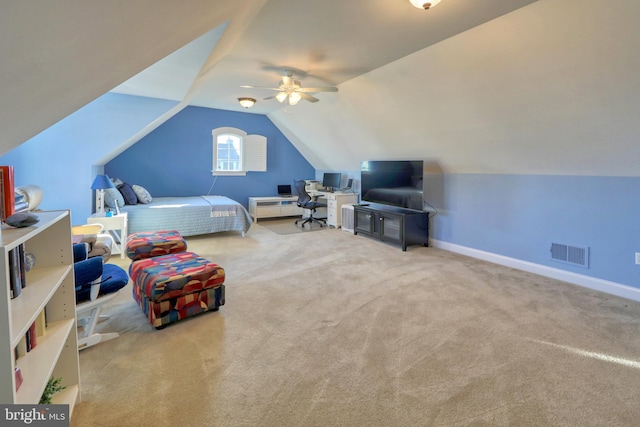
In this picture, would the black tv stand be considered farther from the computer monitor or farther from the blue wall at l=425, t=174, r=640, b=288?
the computer monitor

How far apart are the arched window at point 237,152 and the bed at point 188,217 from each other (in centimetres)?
164

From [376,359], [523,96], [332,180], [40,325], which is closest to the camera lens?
[40,325]

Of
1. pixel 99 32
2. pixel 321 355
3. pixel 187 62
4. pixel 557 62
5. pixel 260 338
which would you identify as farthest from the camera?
pixel 187 62

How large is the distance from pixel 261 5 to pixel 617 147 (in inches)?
136

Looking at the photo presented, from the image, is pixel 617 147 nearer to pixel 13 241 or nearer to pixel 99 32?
pixel 99 32

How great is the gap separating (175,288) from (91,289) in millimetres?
534

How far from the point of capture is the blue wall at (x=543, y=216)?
3.14m

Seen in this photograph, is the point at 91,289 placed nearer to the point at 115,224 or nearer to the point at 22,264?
the point at 22,264

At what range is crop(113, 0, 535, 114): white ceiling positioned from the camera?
2.47 m

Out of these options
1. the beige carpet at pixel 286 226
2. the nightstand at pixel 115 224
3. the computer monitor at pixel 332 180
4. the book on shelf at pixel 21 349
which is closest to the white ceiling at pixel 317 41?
the nightstand at pixel 115 224

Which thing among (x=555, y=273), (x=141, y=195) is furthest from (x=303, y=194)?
(x=555, y=273)

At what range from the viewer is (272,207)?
287 inches

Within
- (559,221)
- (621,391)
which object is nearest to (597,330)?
(621,391)

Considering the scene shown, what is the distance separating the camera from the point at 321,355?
2.10 m
